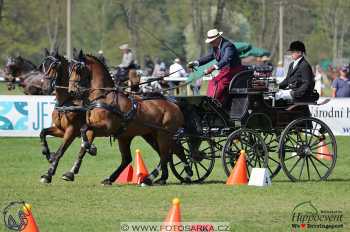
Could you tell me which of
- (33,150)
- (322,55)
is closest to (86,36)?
(322,55)

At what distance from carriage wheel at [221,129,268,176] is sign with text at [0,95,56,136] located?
856 cm

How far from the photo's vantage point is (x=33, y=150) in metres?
21.0

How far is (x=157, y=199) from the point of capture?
41.7 ft

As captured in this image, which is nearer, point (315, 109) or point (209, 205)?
point (209, 205)

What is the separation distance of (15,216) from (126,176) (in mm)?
4251

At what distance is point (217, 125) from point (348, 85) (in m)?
13.1

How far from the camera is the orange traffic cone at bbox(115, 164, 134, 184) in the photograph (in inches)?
595

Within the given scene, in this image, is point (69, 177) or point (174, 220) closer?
point (174, 220)

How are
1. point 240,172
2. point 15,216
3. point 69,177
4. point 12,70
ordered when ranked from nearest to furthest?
point 15,216 < point 69,177 < point 240,172 < point 12,70

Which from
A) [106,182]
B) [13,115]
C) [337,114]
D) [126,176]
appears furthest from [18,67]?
[106,182]

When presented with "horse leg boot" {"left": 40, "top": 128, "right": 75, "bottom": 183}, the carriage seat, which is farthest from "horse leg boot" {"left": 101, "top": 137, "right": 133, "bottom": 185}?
the carriage seat

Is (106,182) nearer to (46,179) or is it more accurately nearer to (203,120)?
(46,179)

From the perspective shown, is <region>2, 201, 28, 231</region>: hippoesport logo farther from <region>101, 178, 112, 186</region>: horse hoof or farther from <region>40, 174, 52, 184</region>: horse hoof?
<region>101, 178, 112, 186</region>: horse hoof

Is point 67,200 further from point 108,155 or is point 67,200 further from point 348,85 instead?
point 348,85
